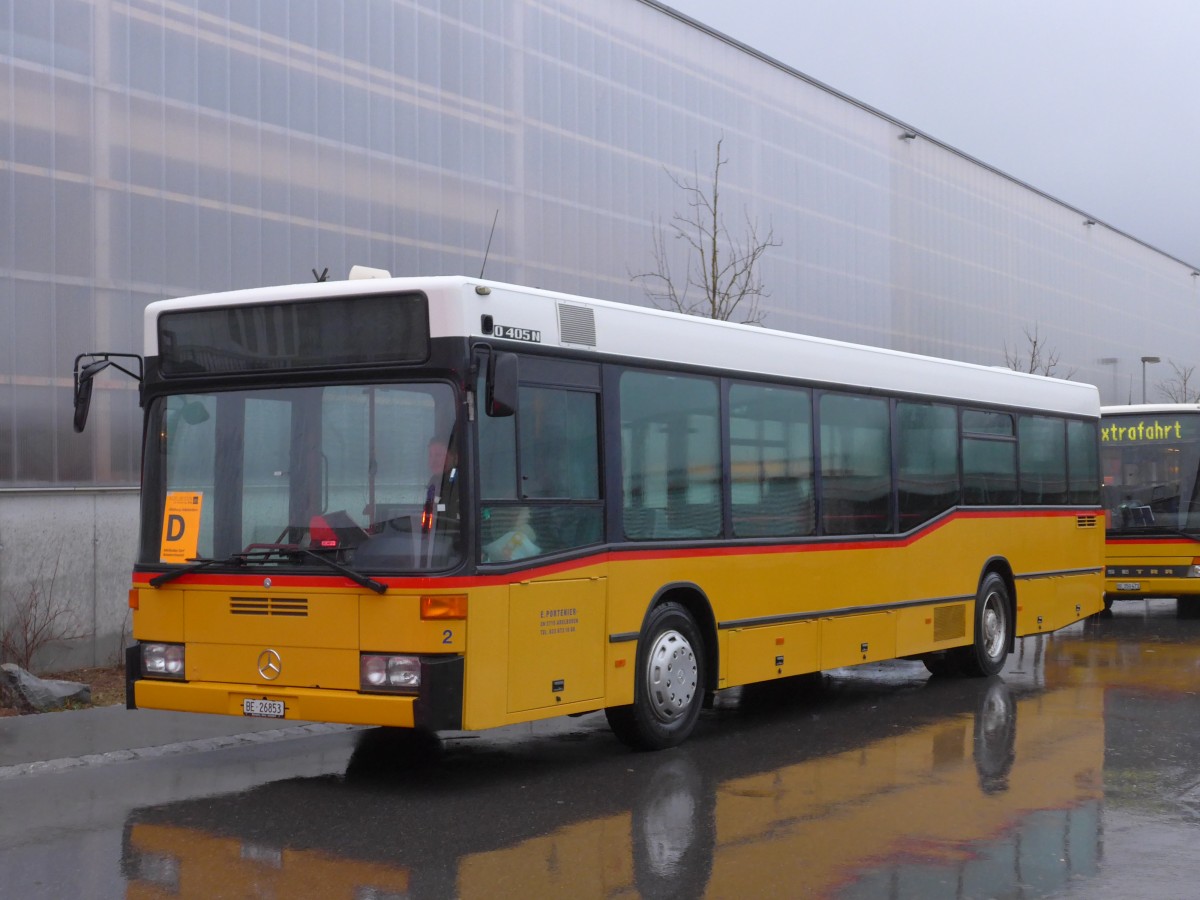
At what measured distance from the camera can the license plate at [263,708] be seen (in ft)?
28.4

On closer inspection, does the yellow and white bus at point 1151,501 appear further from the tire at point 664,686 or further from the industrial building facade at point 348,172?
the tire at point 664,686

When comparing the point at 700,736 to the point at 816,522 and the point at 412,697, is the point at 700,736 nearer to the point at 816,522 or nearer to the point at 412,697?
the point at 816,522

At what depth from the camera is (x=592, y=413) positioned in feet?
31.6

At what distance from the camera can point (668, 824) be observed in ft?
25.9

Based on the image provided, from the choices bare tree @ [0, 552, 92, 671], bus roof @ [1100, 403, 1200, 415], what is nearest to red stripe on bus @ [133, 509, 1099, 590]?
bare tree @ [0, 552, 92, 671]

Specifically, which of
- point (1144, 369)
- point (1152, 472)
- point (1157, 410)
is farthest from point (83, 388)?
point (1144, 369)

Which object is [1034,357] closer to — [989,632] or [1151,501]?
[1151,501]

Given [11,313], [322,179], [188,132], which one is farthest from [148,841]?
[322,179]

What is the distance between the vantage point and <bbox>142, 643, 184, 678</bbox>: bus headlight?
9133 mm

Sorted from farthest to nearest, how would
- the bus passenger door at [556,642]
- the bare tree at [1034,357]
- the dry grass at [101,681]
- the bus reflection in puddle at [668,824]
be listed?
the bare tree at [1034,357]
the dry grass at [101,681]
the bus passenger door at [556,642]
the bus reflection in puddle at [668,824]

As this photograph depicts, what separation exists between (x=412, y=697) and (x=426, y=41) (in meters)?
13.9

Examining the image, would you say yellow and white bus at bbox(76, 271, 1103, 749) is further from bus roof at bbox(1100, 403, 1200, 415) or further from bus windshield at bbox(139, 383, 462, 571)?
bus roof at bbox(1100, 403, 1200, 415)

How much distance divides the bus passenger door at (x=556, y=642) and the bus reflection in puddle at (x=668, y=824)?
0.55 meters

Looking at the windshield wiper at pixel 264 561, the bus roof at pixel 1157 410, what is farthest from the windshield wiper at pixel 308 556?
the bus roof at pixel 1157 410
